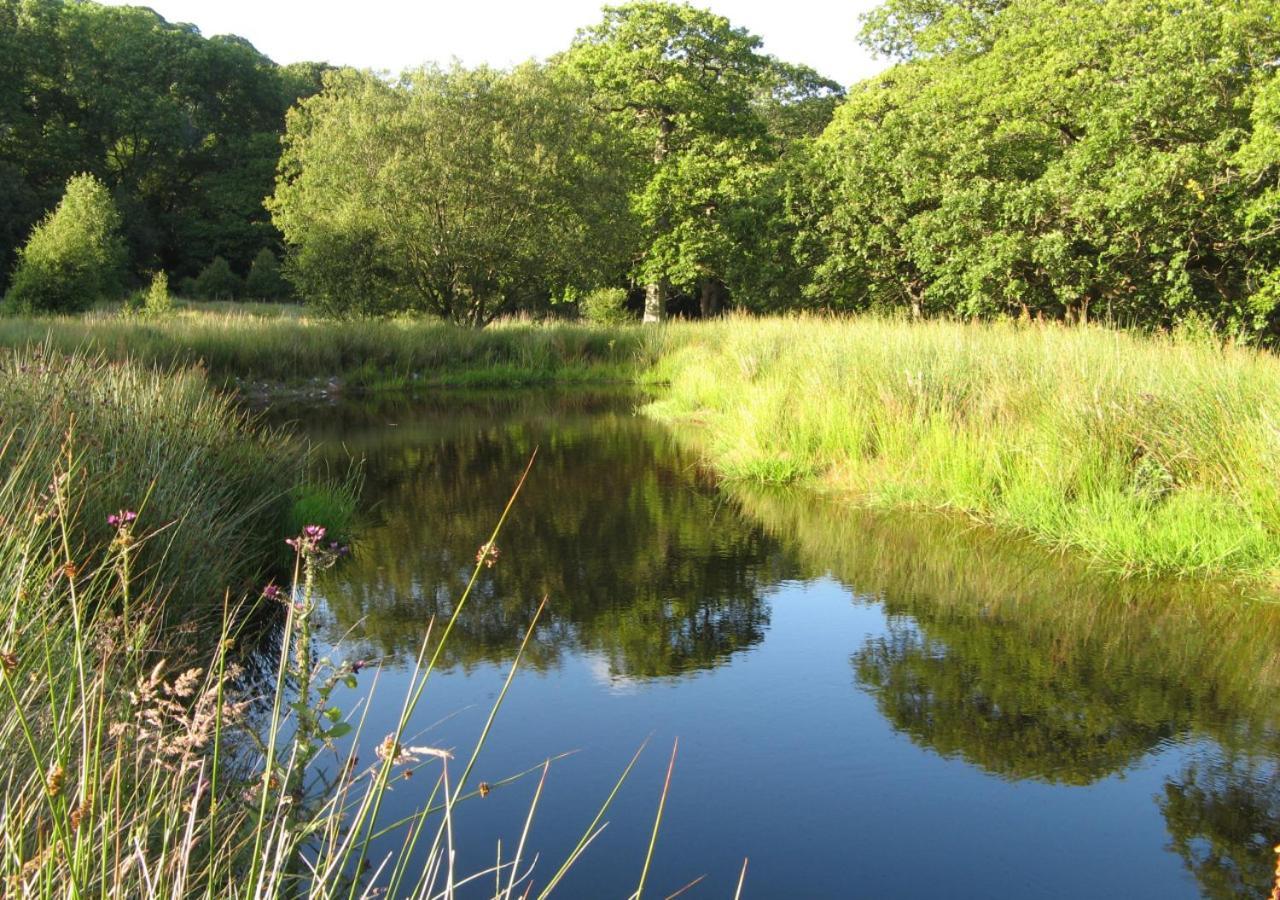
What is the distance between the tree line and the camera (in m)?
15.6

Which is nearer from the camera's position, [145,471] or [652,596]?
[145,471]

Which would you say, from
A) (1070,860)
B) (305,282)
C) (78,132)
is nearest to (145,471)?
(1070,860)

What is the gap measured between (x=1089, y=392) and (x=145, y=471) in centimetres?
580

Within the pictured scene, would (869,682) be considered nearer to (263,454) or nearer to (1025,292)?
(263,454)

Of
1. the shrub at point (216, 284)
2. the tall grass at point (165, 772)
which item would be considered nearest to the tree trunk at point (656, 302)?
the shrub at point (216, 284)

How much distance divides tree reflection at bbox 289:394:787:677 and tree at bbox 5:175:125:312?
15.2 metres

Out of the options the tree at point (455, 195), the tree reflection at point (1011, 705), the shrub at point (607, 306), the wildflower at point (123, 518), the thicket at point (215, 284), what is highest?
the tree at point (455, 195)

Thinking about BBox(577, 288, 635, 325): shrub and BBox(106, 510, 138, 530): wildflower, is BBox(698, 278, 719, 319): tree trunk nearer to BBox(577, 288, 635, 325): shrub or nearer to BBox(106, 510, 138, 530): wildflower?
BBox(577, 288, 635, 325): shrub

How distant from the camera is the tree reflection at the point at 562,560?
17.1 ft

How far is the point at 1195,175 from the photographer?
15281 mm

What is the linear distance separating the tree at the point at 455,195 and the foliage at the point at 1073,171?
5664 mm

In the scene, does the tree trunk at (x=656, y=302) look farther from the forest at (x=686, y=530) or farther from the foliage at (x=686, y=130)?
the forest at (x=686, y=530)

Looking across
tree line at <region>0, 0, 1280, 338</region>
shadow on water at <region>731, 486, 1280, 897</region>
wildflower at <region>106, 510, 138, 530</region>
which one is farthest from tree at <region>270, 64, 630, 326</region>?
wildflower at <region>106, 510, 138, 530</region>

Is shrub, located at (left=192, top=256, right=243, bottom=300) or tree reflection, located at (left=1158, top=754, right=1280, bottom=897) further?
shrub, located at (left=192, top=256, right=243, bottom=300)
